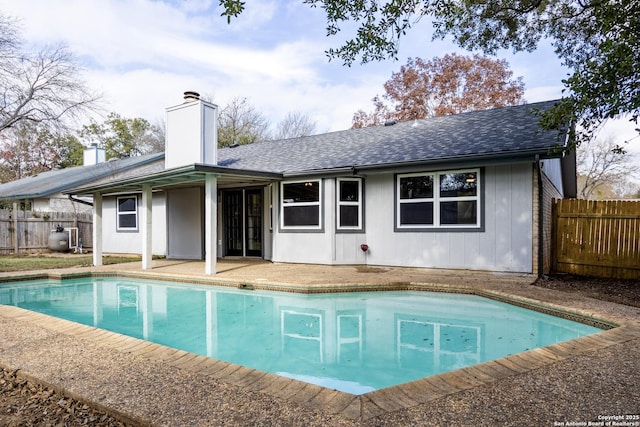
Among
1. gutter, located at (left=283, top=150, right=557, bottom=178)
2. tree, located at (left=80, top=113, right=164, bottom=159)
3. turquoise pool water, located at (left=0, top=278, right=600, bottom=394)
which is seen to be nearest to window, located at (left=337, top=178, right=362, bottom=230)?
gutter, located at (left=283, top=150, right=557, bottom=178)

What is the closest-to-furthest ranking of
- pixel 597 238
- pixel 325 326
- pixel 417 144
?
pixel 325 326
pixel 597 238
pixel 417 144

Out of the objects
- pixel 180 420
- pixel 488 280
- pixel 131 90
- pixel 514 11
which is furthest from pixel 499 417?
pixel 131 90

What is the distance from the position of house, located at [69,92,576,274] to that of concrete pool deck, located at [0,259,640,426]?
3.84 m

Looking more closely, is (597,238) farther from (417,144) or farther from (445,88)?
(445,88)

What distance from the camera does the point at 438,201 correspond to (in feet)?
28.2

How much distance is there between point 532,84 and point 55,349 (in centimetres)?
2398

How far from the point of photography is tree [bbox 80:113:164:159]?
92.8ft

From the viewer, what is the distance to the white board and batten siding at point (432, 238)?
7.74 meters

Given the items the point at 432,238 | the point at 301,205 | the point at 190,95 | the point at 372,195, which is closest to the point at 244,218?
the point at 301,205

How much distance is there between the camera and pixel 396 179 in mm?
9180

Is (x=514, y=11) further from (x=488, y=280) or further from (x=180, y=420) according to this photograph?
(x=180, y=420)

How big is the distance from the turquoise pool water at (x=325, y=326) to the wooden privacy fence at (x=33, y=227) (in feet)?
25.3

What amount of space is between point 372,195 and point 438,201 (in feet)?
5.39

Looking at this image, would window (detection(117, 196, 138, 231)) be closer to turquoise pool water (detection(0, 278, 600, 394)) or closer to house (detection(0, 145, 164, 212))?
house (detection(0, 145, 164, 212))
